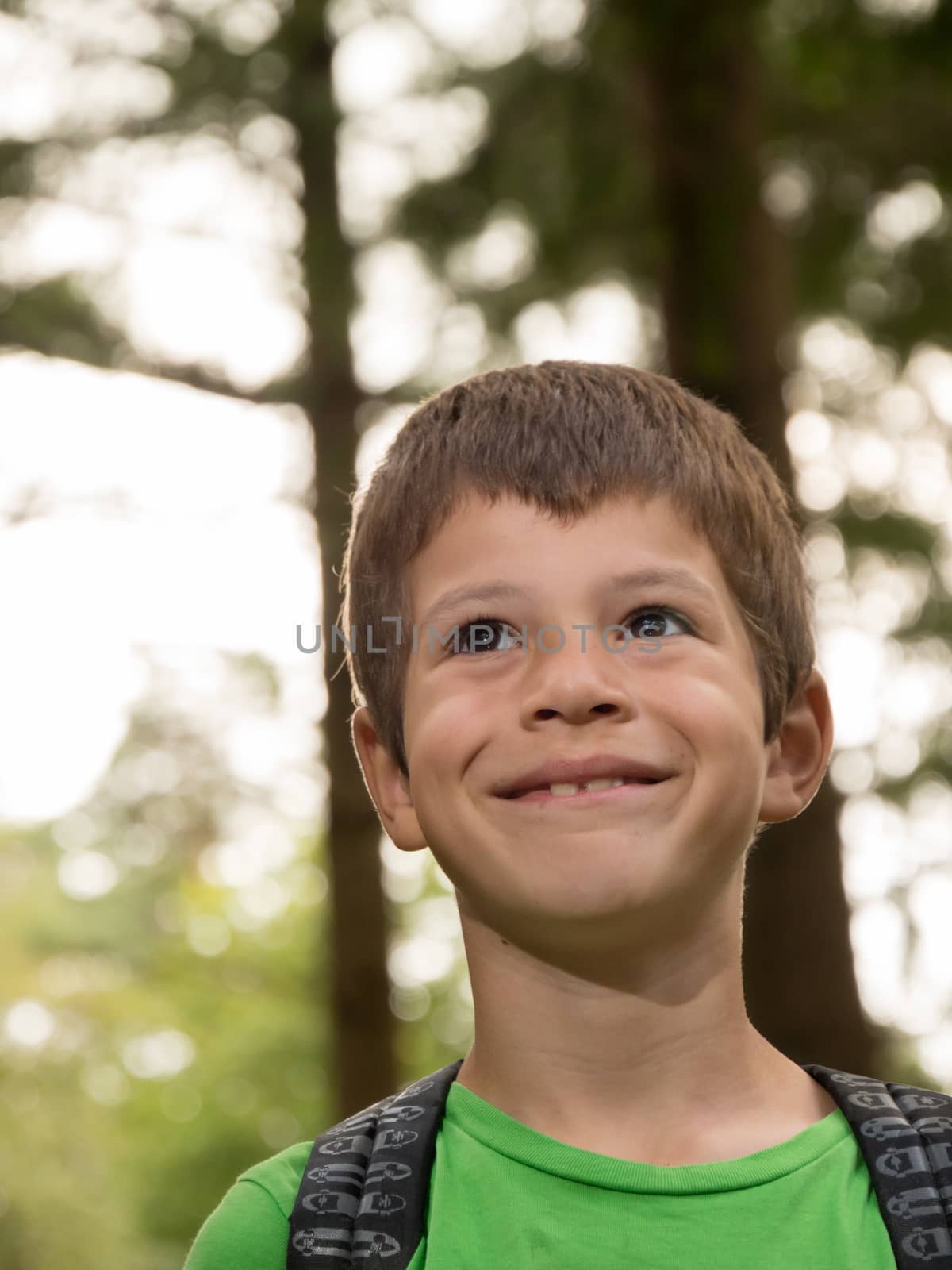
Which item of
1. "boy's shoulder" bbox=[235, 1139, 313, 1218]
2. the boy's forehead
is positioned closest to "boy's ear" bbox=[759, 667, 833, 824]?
the boy's forehead

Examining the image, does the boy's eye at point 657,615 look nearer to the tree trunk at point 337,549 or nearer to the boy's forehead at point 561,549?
the boy's forehead at point 561,549

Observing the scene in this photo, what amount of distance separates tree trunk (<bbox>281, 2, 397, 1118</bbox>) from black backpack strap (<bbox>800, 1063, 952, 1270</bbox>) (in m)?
4.49

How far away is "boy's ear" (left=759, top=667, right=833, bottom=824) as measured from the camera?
1.94 meters

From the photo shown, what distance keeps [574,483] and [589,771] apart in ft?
1.14

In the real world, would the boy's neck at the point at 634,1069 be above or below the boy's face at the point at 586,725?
below

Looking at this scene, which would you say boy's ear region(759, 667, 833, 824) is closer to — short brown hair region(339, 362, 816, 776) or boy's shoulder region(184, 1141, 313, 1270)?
short brown hair region(339, 362, 816, 776)

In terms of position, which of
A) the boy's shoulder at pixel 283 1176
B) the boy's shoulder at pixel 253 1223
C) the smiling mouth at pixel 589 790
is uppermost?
the smiling mouth at pixel 589 790

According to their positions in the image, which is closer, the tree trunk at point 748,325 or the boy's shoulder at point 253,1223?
the boy's shoulder at point 253,1223

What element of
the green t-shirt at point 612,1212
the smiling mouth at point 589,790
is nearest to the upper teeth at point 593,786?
the smiling mouth at point 589,790

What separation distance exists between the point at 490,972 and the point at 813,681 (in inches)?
22.9

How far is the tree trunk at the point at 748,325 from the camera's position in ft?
13.5

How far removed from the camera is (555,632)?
1757mm

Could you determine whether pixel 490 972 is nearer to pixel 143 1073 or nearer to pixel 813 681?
pixel 813 681

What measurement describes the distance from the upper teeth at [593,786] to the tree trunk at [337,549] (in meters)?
4.46
